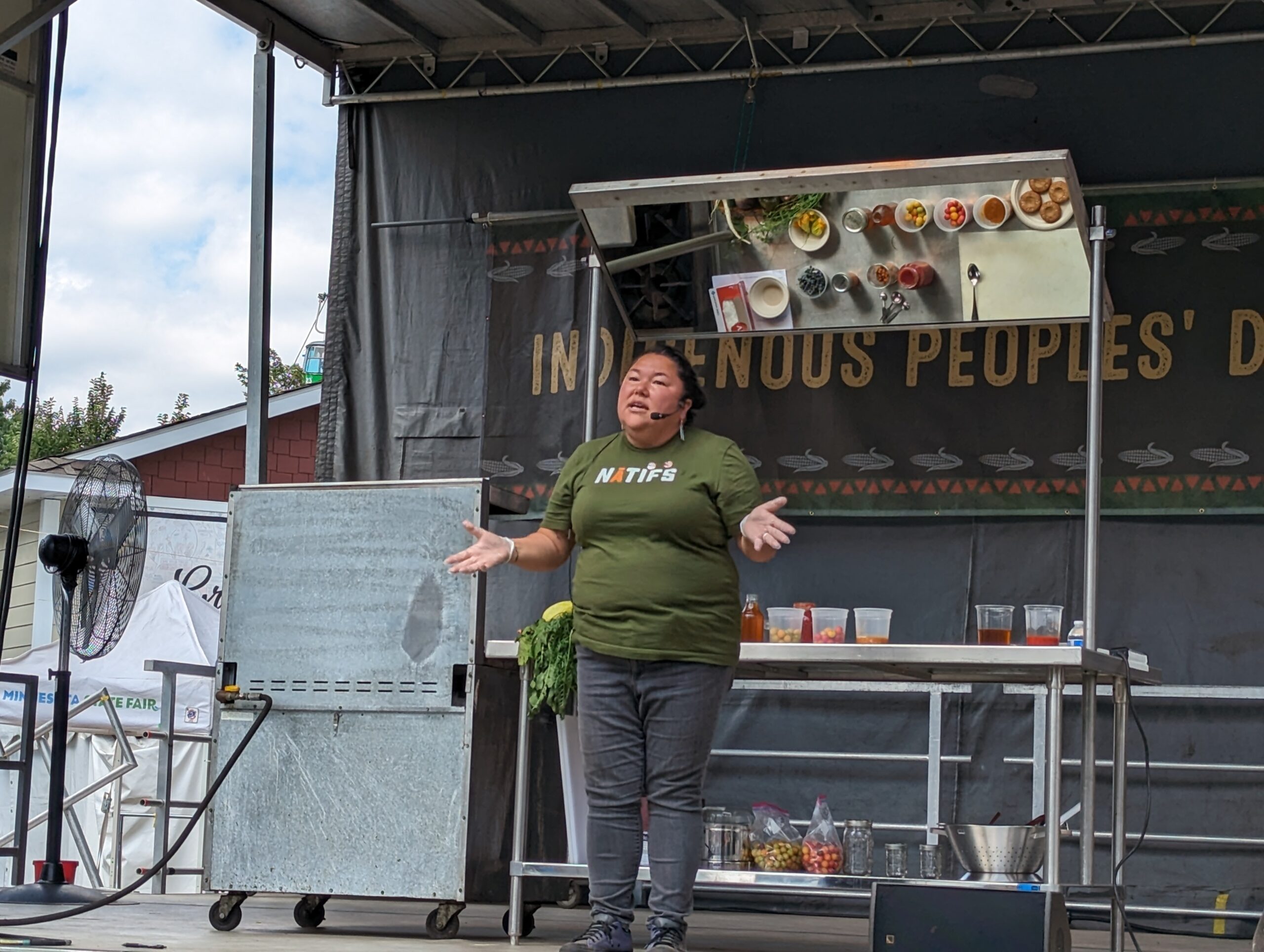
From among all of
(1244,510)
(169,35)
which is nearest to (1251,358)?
(1244,510)

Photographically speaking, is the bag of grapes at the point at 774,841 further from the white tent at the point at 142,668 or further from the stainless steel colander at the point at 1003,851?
the white tent at the point at 142,668

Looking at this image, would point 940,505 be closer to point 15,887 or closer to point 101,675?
point 15,887

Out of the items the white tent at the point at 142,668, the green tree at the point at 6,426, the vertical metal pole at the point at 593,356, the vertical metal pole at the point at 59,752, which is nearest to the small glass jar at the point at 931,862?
the vertical metal pole at the point at 593,356

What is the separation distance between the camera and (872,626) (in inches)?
195

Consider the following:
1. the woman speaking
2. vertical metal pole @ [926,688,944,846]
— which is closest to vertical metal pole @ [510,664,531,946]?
the woman speaking

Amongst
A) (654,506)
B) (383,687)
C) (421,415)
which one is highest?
(421,415)

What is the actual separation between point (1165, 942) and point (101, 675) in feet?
32.4

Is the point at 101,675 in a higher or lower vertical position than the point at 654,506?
lower

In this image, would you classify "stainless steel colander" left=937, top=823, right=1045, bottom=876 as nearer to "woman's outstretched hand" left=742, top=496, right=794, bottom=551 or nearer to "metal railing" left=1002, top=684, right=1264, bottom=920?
"woman's outstretched hand" left=742, top=496, right=794, bottom=551

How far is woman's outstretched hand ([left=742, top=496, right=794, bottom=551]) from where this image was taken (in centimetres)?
407

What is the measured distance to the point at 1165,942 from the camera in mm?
6234

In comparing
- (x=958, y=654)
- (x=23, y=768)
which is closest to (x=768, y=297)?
(x=958, y=654)

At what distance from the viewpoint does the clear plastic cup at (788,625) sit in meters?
5.04

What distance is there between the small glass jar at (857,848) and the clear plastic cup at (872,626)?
56 centimetres
